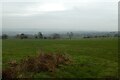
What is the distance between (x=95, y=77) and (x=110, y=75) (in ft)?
3.01

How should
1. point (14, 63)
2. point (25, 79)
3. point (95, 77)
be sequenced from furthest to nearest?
point (14, 63), point (95, 77), point (25, 79)

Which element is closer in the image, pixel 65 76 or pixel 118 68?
pixel 65 76

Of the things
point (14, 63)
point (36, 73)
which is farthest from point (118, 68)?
point (14, 63)

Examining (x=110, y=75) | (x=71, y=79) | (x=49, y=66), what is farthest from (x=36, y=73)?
(x=110, y=75)

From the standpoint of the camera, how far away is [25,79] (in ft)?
36.9

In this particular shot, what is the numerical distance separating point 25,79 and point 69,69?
2947mm

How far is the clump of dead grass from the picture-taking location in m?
12.0

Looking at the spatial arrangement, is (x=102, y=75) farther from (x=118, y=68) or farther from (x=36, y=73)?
(x=36, y=73)

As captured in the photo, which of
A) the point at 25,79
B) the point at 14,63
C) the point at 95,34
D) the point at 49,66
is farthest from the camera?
the point at 95,34

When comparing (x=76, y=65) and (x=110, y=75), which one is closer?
(x=110, y=75)

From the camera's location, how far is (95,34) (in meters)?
83.4

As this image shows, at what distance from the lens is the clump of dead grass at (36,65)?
1201cm

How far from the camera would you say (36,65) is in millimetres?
12875

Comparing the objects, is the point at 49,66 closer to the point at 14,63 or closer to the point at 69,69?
the point at 69,69
